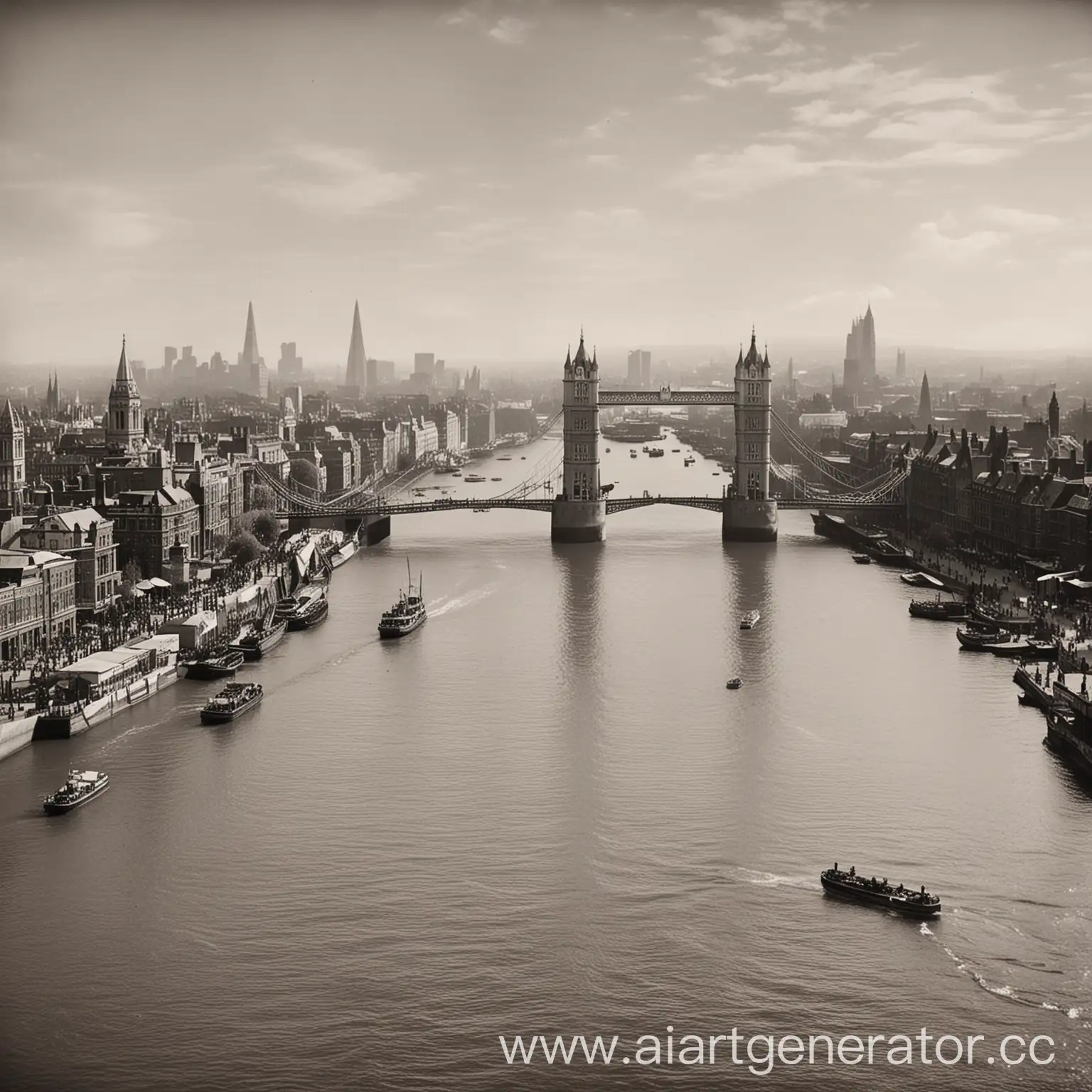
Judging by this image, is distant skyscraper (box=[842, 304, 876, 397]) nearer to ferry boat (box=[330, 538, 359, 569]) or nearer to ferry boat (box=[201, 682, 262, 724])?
ferry boat (box=[330, 538, 359, 569])

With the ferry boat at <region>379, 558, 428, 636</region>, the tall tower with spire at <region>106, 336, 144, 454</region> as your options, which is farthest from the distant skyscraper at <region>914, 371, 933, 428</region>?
the ferry boat at <region>379, 558, 428, 636</region>

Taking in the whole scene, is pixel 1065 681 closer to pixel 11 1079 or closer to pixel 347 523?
pixel 11 1079

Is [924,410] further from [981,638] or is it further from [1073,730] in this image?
[1073,730]

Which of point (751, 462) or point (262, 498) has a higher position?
point (751, 462)

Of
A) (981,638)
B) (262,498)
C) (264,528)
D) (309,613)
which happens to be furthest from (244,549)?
(981,638)

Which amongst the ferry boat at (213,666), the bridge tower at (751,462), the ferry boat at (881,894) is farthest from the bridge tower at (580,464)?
the ferry boat at (881,894)

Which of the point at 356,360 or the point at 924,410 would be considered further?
the point at 356,360

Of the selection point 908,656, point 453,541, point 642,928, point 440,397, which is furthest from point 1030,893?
point 440,397
